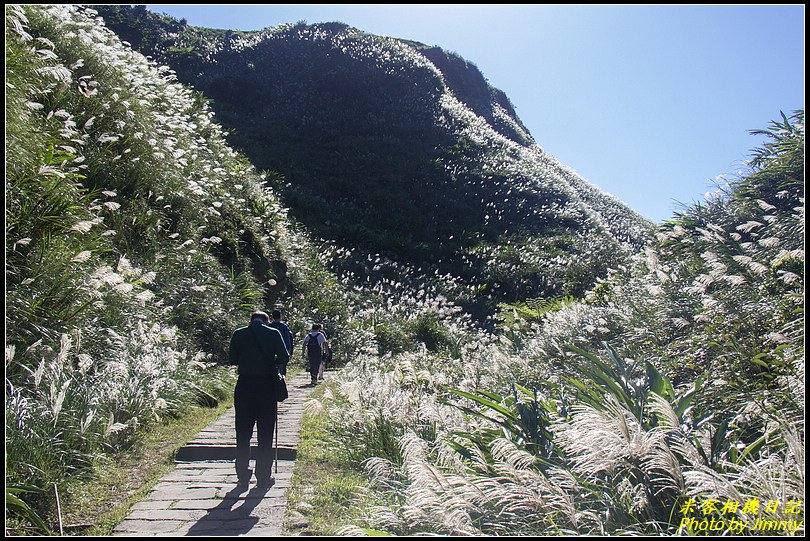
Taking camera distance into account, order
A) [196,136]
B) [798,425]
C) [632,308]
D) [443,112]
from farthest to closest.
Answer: [443,112], [196,136], [632,308], [798,425]

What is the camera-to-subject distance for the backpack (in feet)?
35.3

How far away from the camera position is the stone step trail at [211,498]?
3.84m

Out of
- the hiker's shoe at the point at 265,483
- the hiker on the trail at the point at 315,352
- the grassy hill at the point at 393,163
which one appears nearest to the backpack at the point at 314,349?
the hiker on the trail at the point at 315,352

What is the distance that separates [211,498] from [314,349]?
6333mm

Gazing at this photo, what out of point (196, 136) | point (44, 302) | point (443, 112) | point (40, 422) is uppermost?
point (443, 112)

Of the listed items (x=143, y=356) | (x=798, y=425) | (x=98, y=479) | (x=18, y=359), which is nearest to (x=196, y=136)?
(x=143, y=356)

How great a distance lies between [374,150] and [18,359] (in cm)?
3135

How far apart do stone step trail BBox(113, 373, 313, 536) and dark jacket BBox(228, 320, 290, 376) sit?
106 centimetres

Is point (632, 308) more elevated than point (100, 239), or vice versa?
point (100, 239)

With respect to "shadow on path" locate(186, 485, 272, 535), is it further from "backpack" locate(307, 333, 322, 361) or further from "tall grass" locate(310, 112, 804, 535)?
"backpack" locate(307, 333, 322, 361)

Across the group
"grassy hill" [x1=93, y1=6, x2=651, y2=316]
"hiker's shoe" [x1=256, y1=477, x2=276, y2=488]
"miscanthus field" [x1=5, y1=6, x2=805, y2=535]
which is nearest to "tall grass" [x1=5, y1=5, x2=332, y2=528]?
"miscanthus field" [x1=5, y1=6, x2=805, y2=535]

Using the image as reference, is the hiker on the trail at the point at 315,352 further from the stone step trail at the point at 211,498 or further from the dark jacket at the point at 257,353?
the dark jacket at the point at 257,353

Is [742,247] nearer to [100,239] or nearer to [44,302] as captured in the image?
[44,302]

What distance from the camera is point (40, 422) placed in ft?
14.5
